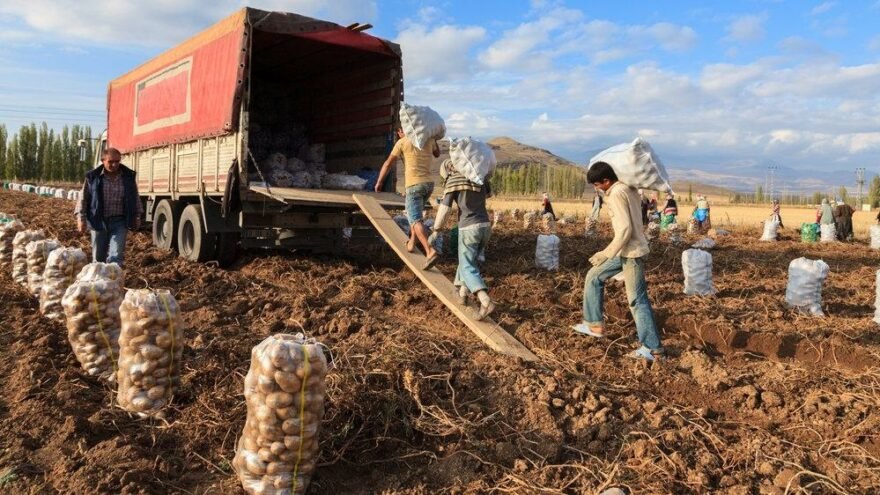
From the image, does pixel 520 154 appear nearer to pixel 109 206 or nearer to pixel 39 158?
pixel 39 158

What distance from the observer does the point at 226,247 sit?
29.1ft

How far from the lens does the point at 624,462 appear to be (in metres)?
3.33

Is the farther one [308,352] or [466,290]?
[466,290]

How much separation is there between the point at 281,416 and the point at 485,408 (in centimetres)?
137

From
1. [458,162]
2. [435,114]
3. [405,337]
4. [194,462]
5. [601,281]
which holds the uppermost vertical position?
[435,114]

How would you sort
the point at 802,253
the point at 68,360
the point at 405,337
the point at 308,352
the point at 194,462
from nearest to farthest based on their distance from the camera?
the point at 308,352 < the point at 194,462 < the point at 68,360 < the point at 405,337 < the point at 802,253

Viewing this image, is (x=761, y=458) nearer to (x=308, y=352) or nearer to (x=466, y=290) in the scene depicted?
(x=308, y=352)

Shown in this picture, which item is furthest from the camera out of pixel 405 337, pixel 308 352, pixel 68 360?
pixel 405 337

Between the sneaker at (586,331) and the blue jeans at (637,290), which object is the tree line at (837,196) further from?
the blue jeans at (637,290)

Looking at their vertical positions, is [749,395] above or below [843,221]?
below

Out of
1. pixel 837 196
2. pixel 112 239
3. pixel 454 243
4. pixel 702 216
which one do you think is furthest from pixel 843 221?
pixel 112 239

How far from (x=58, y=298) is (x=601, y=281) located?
185 inches

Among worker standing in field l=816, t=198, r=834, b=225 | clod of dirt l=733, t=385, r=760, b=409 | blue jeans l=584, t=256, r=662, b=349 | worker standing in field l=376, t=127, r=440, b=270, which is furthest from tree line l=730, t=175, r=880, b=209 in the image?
clod of dirt l=733, t=385, r=760, b=409

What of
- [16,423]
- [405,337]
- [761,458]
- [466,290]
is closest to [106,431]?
[16,423]
